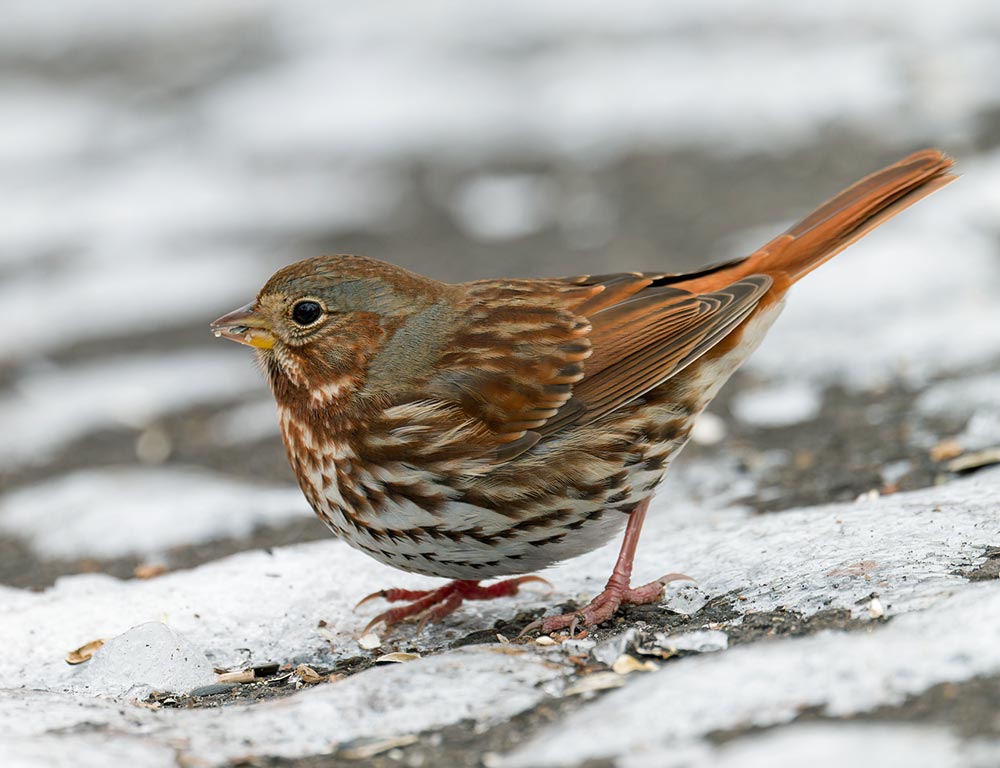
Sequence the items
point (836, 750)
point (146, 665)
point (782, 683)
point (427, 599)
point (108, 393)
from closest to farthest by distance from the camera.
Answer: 1. point (836, 750)
2. point (782, 683)
3. point (146, 665)
4. point (427, 599)
5. point (108, 393)

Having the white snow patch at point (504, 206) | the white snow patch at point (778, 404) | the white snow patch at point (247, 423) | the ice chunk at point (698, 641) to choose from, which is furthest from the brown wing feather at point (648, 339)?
the white snow patch at point (504, 206)

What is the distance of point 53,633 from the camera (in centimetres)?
424

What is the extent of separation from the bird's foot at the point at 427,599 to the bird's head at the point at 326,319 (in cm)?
71

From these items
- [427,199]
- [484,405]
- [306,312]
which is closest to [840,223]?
[484,405]

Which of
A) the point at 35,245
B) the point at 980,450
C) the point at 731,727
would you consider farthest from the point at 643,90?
the point at 731,727

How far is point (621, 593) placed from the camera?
13.0 feet

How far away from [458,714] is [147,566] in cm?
231

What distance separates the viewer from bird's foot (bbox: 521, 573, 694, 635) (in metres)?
3.87

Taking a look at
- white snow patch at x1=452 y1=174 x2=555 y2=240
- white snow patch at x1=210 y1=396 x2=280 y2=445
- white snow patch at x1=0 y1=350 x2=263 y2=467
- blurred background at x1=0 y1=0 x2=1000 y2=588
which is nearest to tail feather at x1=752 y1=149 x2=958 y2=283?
blurred background at x1=0 y1=0 x2=1000 y2=588

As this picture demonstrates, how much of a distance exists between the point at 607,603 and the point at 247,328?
1.43 meters

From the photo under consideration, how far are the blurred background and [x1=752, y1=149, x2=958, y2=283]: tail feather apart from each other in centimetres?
97

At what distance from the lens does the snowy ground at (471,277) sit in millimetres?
3066

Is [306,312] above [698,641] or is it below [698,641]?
above

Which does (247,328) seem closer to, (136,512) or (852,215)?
(136,512)
